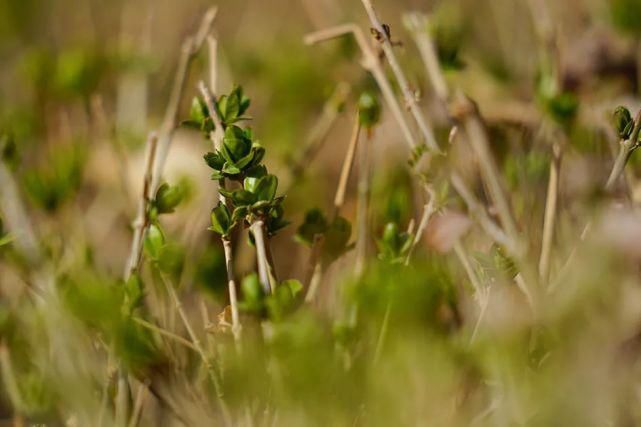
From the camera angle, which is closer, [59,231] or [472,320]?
[472,320]

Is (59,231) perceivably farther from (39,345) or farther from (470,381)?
(470,381)

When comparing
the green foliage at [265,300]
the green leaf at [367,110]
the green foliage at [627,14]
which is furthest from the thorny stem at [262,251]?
the green foliage at [627,14]

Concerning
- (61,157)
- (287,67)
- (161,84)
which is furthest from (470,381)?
(161,84)

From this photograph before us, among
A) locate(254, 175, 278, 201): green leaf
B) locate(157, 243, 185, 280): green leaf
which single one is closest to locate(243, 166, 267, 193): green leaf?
locate(254, 175, 278, 201): green leaf

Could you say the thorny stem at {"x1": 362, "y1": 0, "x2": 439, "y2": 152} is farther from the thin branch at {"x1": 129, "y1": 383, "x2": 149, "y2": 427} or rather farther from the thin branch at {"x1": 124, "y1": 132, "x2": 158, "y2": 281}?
the thin branch at {"x1": 129, "y1": 383, "x2": 149, "y2": 427}

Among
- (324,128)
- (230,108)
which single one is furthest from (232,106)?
(324,128)

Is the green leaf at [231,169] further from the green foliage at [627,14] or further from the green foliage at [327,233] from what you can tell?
the green foliage at [627,14]
